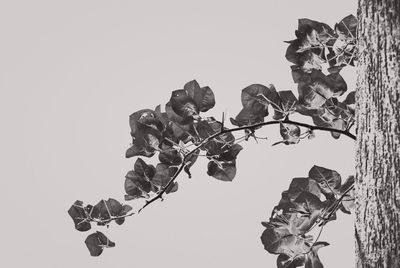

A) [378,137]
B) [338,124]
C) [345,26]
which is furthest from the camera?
[345,26]

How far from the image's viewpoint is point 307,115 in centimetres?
160

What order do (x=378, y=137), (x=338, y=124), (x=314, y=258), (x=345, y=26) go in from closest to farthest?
1. (x=378, y=137)
2. (x=314, y=258)
3. (x=338, y=124)
4. (x=345, y=26)

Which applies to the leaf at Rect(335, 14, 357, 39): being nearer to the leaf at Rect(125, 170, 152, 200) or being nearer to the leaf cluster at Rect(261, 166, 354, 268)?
the leaf cluster at Rect(261, 166, 354, 268)

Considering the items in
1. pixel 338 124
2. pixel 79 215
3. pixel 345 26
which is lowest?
pixel 79 215

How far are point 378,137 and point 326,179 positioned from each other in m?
0.44

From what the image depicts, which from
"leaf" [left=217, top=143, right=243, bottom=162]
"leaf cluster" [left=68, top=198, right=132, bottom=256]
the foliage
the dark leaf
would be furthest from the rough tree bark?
"leaf cluster" [left=68, top=198, right=132, bottom=256]

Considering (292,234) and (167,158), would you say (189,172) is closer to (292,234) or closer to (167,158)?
(167,158)

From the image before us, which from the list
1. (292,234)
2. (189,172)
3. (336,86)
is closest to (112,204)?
(189,172)

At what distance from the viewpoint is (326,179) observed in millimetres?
1621

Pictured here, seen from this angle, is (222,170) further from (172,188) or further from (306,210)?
(306,210)

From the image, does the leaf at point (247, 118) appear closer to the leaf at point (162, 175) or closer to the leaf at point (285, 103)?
the leaf at point (285, 103)

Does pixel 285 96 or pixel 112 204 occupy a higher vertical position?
pixel 285 96

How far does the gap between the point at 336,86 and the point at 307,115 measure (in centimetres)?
11

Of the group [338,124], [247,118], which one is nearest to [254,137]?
[247,118]
